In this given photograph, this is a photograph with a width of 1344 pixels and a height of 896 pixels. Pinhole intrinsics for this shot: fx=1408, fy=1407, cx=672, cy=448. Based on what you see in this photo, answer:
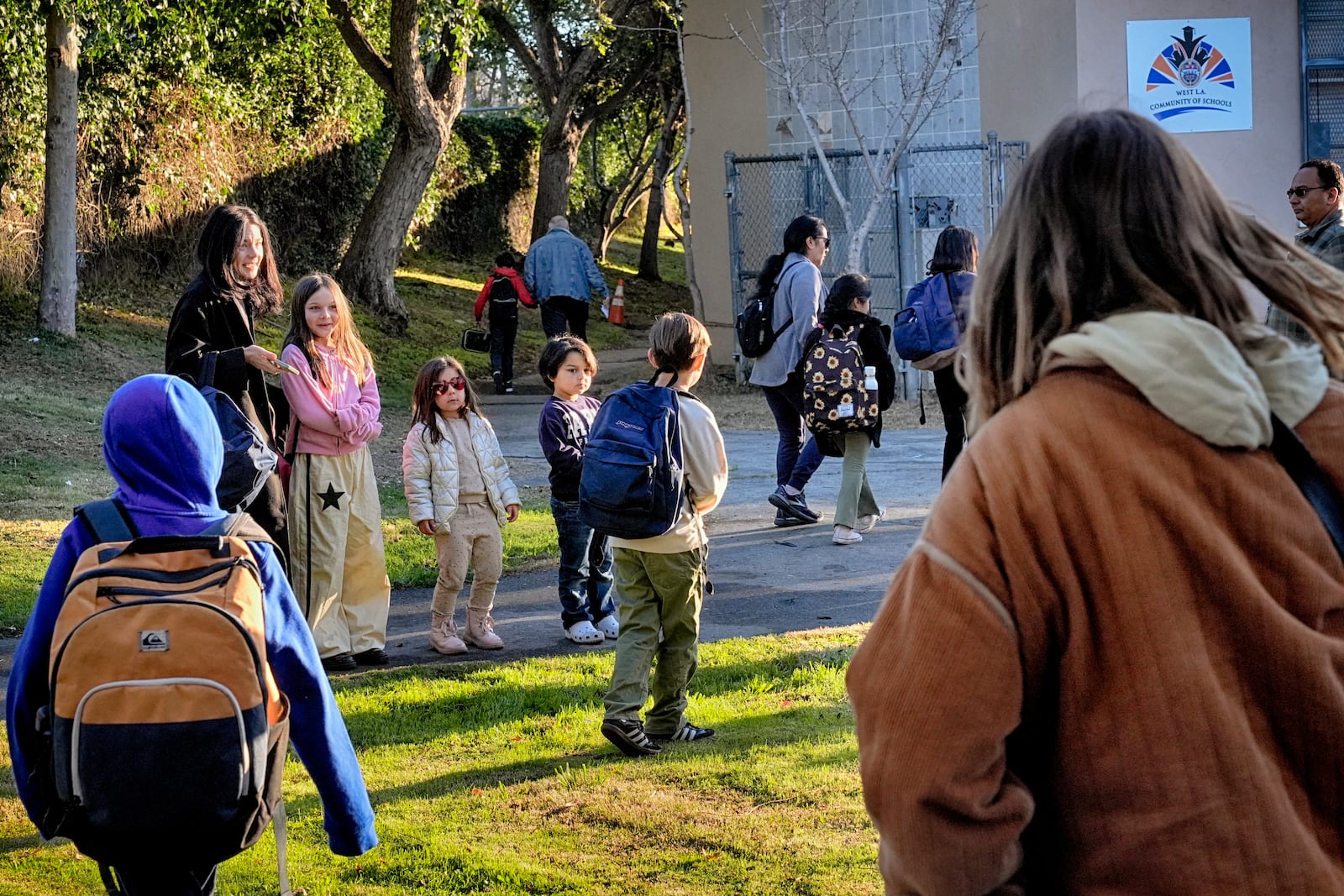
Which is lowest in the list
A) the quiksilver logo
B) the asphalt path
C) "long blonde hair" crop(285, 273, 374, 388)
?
the asphalt path

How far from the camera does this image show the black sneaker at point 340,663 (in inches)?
258

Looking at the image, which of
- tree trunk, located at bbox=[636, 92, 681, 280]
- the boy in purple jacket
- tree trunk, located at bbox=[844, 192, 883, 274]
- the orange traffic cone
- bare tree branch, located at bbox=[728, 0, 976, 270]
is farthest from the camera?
tree trunk, located at bbox=[636, 92, 681, 280]

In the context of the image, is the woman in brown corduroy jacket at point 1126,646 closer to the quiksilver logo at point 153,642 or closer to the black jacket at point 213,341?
the quiksilver logo at point 153,642

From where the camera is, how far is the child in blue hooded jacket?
121 inches

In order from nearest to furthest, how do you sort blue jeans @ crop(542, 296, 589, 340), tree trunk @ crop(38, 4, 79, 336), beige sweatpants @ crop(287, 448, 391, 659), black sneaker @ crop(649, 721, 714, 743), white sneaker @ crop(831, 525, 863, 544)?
black sneaker @ crop(649, 721, 714, 743), beige sweatpants @ crop(287, 448, 391, 659), white sneaker @ crop(831, 525, 863, 544), tree trunk @ crop(38, 4, 79, 336), blue jeans @ crop(542, 296, 589, 340)

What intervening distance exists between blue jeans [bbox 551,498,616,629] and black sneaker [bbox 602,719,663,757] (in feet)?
5.78

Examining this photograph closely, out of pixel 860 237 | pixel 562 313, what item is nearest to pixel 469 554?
pixel 860 237

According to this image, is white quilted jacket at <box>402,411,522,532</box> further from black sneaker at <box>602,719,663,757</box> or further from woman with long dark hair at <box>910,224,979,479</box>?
woman with long dark hair at <box>910,224,979,479</box>

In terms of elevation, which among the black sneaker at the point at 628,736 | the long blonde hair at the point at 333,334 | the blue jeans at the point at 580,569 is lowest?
the black sneaker at the point at 628,736

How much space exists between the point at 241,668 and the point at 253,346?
300cm

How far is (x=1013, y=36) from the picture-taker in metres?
16.4

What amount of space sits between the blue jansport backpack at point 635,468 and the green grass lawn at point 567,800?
0.89 m

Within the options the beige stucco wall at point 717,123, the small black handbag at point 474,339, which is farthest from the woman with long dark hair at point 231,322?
the beige stucco wall at point 717,123

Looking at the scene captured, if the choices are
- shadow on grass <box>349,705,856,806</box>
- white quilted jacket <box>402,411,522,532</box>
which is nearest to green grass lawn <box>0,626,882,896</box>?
shadow on grass <box>349,705,856,806</box>
